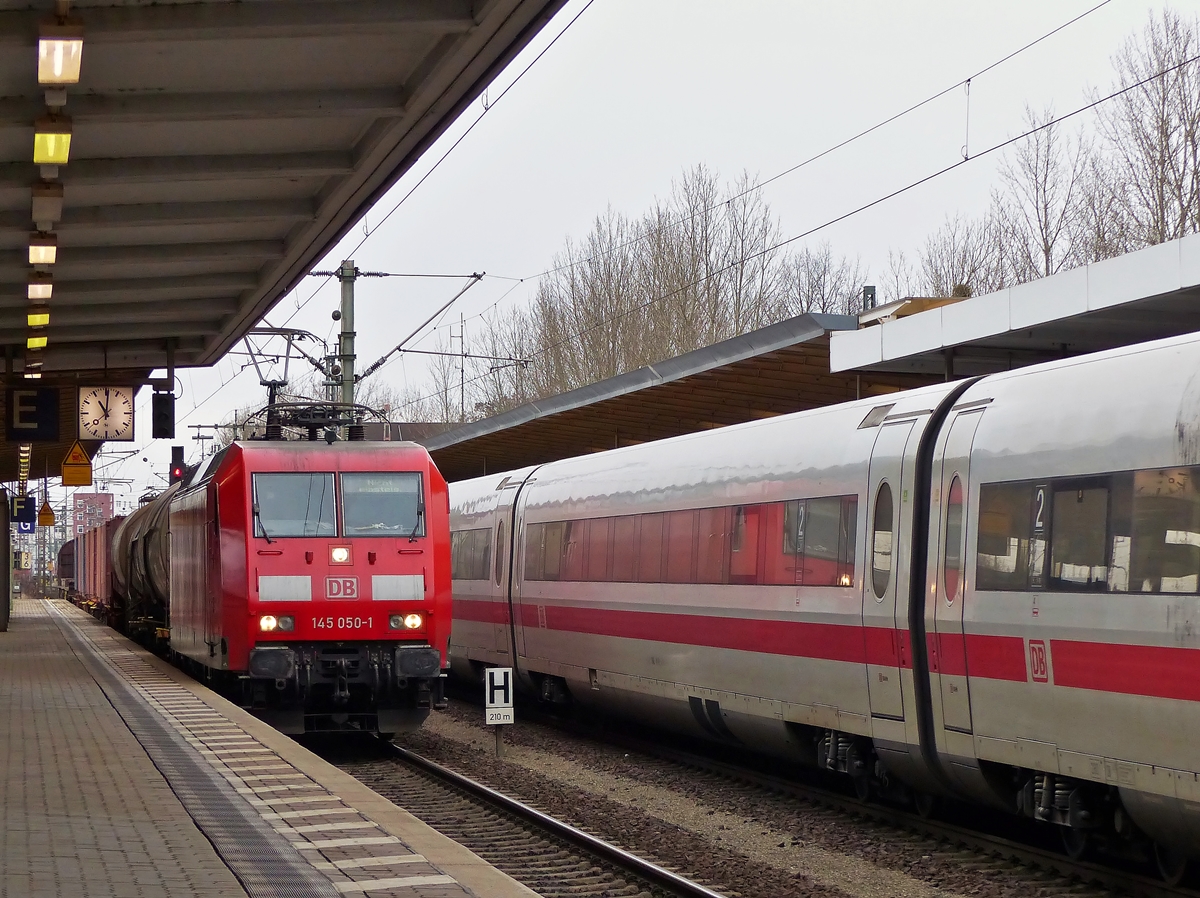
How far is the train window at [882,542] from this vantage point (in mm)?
10500

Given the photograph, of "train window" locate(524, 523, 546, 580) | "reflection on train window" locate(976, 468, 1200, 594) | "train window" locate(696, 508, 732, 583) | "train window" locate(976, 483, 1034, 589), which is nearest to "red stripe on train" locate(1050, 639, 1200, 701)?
"reflection on train window" locate(976, 468, 1200, 594)

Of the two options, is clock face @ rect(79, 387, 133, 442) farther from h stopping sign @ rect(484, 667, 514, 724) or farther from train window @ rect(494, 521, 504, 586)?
h stopping sign @ rect(484, 667, 514, 724)

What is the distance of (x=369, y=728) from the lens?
14.7 metres

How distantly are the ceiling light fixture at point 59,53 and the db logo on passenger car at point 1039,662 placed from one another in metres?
6.48

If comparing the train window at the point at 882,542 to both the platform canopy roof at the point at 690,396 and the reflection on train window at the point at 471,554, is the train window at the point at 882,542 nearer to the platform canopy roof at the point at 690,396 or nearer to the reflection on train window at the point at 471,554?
the platform canopy roof at the point at 690,396

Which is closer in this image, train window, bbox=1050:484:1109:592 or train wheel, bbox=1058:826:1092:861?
train window, bbox=1050:484:1109:592

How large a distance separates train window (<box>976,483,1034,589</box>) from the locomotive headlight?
668 centimetres

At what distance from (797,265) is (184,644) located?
110 ft

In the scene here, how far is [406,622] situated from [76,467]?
11.8 meters

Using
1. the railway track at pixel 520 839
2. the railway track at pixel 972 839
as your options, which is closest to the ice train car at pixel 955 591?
the railway track at pixel 972 839

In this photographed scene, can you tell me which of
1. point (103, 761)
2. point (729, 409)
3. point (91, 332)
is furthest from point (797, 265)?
point (103, 761)

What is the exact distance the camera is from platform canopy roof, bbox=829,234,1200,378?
11.8m

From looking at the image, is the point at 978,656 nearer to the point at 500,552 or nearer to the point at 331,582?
the point at 331,582

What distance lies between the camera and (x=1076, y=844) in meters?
9.05
